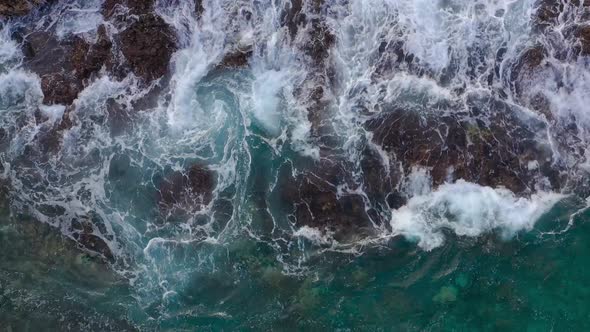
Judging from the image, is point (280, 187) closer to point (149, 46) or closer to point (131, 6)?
point (149, 46)

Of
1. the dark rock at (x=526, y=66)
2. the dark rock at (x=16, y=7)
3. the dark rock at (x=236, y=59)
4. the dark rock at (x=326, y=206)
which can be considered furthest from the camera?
the dark rock at (x=16, y=7)

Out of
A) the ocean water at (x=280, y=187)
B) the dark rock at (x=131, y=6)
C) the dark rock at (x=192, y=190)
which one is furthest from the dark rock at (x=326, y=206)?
the dark rock at (x=131, y=6)

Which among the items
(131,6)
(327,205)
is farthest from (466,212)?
(131,6)

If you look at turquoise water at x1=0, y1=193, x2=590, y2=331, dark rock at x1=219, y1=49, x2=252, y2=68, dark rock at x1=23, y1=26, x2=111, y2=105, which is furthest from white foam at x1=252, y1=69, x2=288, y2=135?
dark rock at x1=23, y1=26, x2=111, y2=105

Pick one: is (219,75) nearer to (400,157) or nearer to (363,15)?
(363,15)

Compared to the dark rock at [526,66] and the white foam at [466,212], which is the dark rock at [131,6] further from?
the dark rock at [526,66]

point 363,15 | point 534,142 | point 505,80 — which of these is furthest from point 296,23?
point 534,142
